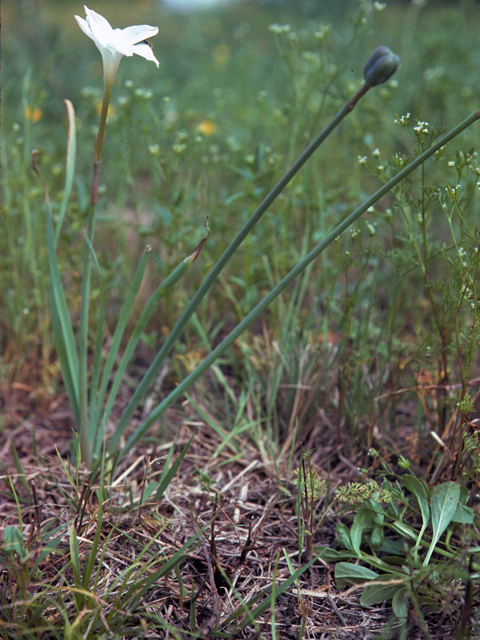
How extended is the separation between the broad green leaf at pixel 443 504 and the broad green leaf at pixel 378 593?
168 millimetres

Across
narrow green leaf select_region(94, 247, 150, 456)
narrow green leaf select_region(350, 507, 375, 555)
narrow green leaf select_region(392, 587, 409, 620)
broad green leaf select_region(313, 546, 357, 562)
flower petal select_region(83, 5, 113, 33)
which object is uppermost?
flower petal select_region(83, 5, 113, 33)

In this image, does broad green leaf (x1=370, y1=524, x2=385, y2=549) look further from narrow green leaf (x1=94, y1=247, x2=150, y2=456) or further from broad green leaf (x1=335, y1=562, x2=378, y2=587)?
narrow green leaf (x1=94, y1=247, x2=150, y2=456)

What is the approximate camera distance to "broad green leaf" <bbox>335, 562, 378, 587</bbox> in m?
1.13

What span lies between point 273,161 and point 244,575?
1.45m

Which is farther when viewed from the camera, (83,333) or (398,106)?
(398,106)

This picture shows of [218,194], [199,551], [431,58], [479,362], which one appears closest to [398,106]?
[431,58]

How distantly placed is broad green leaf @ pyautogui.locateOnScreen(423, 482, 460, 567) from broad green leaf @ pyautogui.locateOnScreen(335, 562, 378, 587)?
0.19 meters

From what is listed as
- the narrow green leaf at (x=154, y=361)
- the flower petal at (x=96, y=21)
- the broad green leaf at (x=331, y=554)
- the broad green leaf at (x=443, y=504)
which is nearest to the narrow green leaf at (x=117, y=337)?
the narrow green leaf at (x=154, y=361)

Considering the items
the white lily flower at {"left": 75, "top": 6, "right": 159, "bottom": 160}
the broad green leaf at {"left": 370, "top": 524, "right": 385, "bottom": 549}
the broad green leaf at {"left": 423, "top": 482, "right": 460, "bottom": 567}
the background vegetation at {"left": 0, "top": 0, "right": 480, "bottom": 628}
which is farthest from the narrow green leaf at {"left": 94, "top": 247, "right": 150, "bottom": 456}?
the broad green leaf at {"left": 423, "top": 482, "right": 460, "bottom": 567}

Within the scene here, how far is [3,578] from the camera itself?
1.12 meters

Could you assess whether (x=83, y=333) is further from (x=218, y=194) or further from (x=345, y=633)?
(x=218, y=194)

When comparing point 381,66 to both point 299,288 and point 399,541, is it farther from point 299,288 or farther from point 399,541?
point 299,288

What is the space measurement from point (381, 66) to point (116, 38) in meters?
0.56

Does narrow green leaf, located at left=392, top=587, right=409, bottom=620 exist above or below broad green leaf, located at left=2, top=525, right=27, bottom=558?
below
